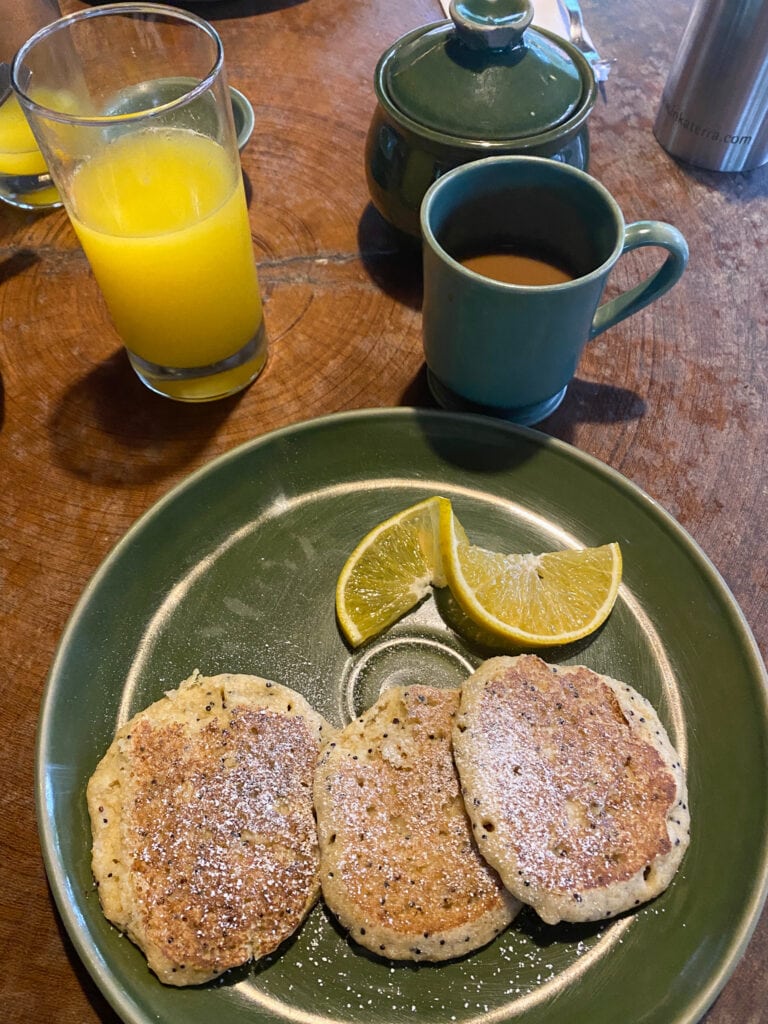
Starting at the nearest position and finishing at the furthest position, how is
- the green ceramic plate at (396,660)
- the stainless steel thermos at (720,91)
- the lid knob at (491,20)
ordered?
the green ceramic plate at (396,660) → the lid knob at (491,20) → the stainless steel thermos at (720,91)

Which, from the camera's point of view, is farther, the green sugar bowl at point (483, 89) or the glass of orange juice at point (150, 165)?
the green sugar bowl at point (483, 89)

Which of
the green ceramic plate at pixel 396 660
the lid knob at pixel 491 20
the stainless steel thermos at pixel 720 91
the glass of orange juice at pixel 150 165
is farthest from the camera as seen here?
the stainless steel thermos at pixel 720 91

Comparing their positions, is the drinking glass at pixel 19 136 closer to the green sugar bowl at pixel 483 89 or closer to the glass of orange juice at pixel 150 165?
the glass of orange juice at pixel 150 165

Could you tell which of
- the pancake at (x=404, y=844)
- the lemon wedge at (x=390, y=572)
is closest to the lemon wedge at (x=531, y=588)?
the lemon wedge at (x=390, y=572)

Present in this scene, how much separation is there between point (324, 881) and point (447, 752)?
0.25m

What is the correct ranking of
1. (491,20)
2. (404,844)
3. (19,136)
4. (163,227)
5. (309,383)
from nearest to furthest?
(404,844) < (163,227) < (491,20) < (309,383) < (19,136)

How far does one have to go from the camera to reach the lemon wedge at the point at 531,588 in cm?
124

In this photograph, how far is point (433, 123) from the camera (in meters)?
1.43

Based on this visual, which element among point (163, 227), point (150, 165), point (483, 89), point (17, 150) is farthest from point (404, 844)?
point (17, 150)

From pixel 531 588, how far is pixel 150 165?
3.19ft

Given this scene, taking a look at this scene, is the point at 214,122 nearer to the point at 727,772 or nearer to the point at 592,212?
the point at 592,212

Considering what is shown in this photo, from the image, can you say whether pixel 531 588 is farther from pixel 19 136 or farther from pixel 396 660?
pixel 19 136

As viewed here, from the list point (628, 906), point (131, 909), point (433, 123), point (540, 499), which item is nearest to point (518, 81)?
point (433, 123)

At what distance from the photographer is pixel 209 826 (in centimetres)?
106
